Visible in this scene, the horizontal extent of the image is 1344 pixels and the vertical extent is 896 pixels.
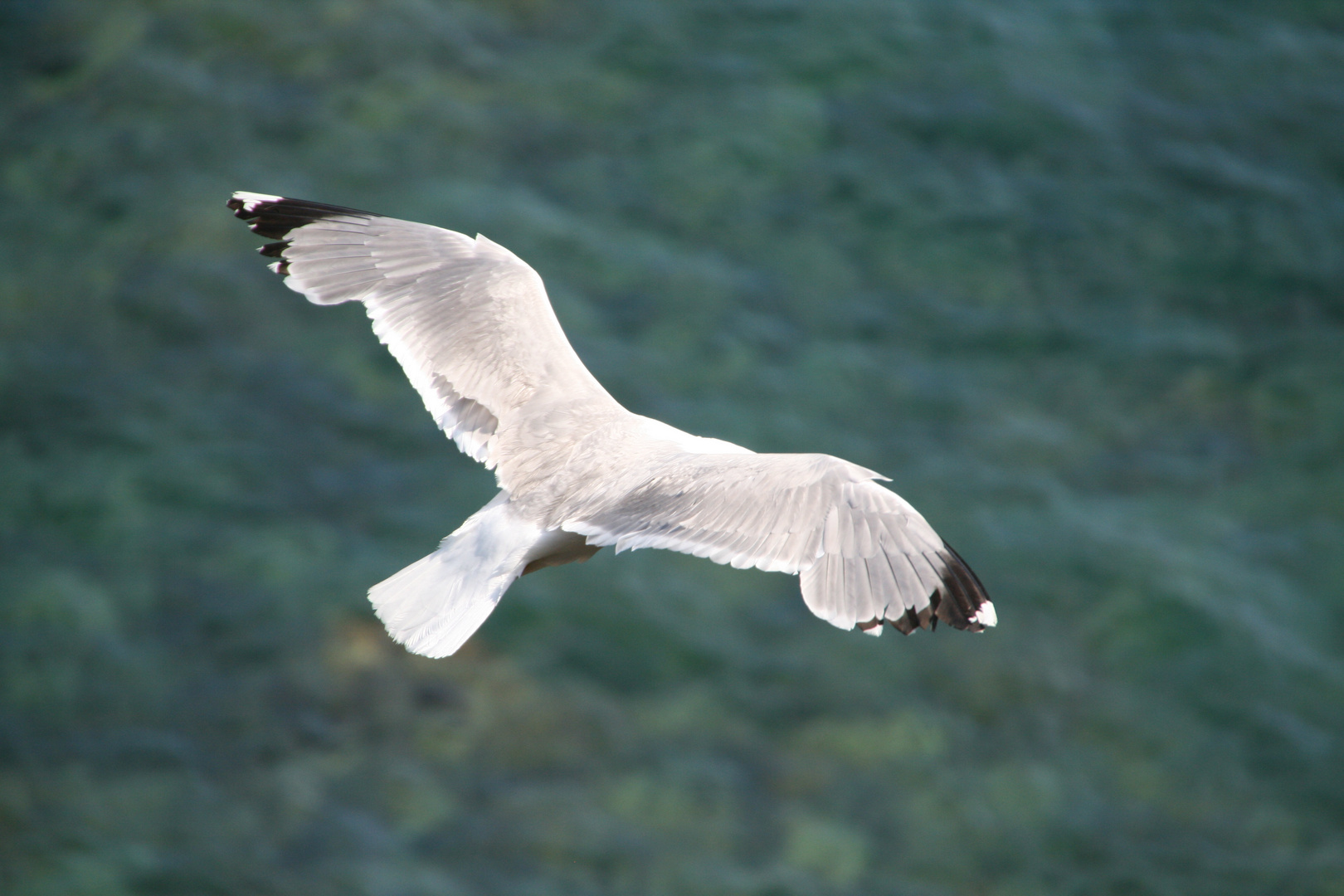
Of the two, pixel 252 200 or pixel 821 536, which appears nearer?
pixel 821 536

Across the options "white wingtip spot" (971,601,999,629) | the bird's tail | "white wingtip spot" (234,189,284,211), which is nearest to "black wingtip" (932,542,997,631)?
"white wingtip spot" (971,601,999,629)

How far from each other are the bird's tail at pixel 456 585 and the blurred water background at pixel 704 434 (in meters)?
3.14

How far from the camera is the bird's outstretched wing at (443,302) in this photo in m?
6.64

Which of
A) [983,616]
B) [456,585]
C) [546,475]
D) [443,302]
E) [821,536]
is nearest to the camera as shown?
[983,616]

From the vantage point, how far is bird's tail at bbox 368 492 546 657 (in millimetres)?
5602

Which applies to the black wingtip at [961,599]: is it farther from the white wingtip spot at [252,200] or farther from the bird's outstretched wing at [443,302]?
the white wingtip spot at [252,200]

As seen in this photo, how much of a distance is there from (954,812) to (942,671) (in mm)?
962

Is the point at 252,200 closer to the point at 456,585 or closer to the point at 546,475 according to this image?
the point at 546,475

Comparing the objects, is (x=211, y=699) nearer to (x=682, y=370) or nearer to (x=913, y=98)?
(x=682, y=370)

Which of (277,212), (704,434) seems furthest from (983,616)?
(704,434)

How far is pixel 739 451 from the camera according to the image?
613 centimetres

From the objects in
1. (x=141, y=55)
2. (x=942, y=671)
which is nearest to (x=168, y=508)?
(x=141, y=55)

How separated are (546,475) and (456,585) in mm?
659

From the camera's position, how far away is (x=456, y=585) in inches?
227
